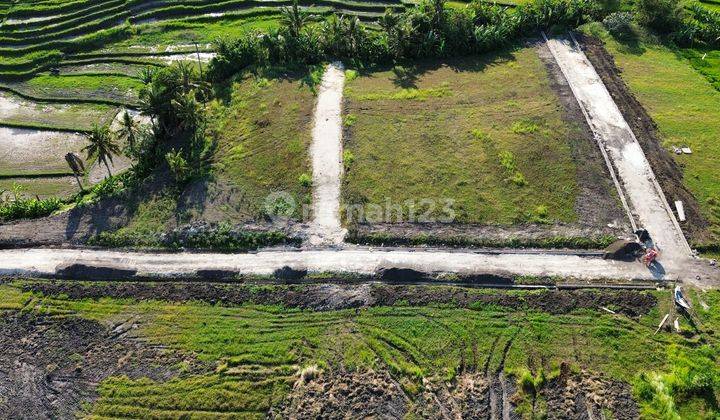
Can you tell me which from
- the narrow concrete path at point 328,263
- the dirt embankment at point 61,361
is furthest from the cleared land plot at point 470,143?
the dirt embankment at point 61,361

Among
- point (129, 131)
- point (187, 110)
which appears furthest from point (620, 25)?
point (129, 131)

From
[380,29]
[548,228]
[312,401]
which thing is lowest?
[312,401]

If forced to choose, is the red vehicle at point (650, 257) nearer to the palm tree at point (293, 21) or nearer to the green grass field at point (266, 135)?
the green grass field at point (266, 135)

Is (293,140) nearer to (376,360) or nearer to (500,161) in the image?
(500,161)

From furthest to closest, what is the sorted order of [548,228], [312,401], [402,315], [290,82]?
[290,82] → [548,228] → [402,315] → [312,401]

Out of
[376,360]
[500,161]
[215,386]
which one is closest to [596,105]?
[500,161]

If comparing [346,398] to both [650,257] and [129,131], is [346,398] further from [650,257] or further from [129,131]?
[129,131]
